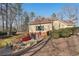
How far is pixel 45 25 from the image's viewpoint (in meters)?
2.44

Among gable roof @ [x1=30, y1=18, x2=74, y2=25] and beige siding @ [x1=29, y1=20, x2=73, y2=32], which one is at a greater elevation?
gable roof @ [x1=30, y1=18, x2=74, y2=25]

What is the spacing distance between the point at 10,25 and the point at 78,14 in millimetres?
675

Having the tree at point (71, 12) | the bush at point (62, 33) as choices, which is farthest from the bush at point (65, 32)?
the tree at point (71, 12)

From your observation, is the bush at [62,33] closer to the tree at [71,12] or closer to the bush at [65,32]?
the bush at [65,32]

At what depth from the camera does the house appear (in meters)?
2.43

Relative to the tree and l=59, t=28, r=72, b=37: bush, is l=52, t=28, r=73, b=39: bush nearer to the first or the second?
l=59, t=28, r=72, b=37: bush

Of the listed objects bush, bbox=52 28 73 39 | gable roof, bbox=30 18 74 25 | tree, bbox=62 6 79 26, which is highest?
tree, bbox=62 6 79 26

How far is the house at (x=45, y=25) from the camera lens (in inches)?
95.8

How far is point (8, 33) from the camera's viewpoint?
7.93 feet

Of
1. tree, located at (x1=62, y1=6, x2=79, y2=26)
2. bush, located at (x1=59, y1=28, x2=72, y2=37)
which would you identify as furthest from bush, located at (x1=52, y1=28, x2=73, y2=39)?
tree, located at (x1=62, y1=6, x2=79, y2=26)

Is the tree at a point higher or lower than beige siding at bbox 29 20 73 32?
higher

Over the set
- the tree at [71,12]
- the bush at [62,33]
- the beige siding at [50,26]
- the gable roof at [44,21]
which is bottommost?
the bush at [62,33]

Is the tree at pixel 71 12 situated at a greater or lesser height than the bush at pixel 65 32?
greater

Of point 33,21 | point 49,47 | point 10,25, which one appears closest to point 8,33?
point 10,25
